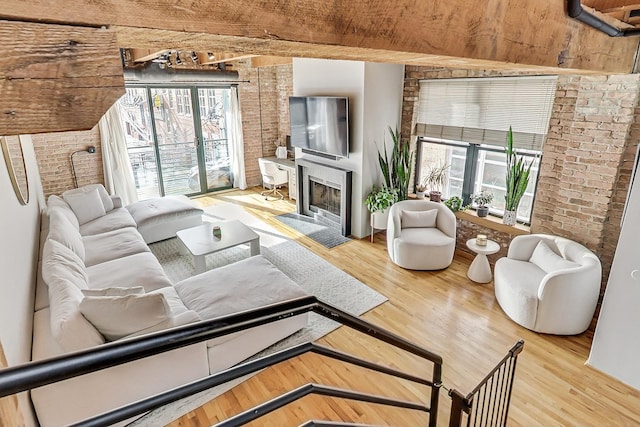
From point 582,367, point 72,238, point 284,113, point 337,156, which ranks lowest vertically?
point 582,367

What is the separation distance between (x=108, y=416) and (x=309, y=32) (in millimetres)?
862

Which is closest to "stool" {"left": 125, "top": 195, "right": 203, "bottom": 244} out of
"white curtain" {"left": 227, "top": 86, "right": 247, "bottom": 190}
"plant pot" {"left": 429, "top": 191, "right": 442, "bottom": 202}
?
"white curtain" {"left": 227, "top": 86, "right": 247, "bottom": 190}

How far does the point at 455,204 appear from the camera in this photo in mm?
4531

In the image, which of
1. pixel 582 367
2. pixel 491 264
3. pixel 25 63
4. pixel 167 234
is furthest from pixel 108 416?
pixel 167 234

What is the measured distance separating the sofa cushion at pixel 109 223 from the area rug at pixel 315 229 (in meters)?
2.28

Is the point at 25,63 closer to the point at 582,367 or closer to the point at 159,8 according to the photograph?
the point at 159,8

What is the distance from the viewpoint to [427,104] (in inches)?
188

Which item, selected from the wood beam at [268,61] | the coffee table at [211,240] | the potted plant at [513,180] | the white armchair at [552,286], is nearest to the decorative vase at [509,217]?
the potted plant at [513,180]

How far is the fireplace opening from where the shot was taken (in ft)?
18.0

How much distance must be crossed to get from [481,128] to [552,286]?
80.3 inches

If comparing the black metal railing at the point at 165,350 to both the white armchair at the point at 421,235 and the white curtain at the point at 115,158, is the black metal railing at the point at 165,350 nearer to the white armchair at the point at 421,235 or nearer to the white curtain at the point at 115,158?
the white armchair at the point at 421,235

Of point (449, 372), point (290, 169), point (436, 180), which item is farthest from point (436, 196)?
point (290, 169)

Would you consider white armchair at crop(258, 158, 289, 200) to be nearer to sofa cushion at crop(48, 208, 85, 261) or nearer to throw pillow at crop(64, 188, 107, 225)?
throw pillow at crop(64, 188, 107, 225)

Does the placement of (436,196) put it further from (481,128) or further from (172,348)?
(172,348)
